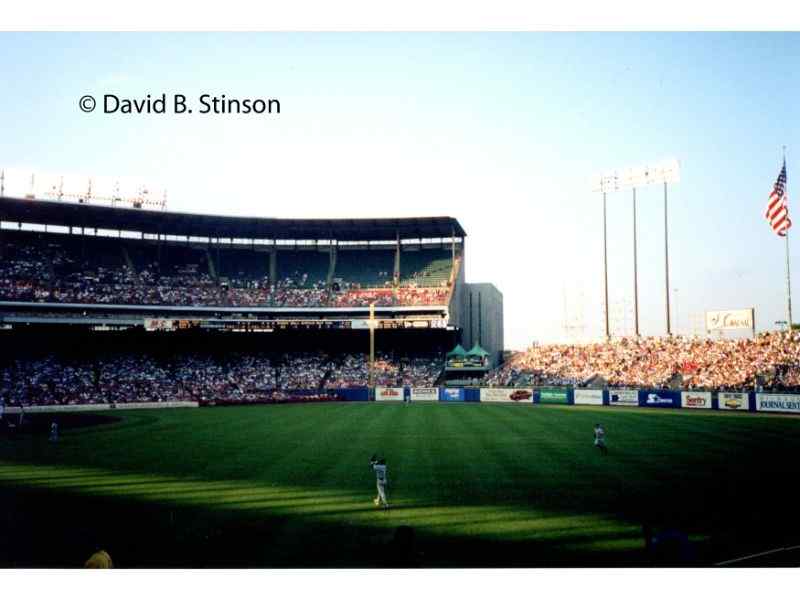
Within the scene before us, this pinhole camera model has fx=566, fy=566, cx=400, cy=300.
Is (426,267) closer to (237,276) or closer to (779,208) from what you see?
(237,276)

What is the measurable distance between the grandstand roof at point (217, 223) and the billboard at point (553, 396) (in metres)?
21.7

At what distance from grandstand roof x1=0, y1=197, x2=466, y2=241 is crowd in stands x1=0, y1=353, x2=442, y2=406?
1286cm

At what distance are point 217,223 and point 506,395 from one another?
33510 mm

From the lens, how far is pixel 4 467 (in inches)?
782

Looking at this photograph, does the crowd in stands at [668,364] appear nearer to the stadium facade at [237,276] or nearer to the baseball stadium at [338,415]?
the baseball stadium at [338,415]

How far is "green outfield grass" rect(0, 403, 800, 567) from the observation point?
11.3 meters

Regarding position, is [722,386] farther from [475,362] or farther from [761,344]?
[475,362]

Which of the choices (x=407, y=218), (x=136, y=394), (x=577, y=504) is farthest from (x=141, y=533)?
(x=407, y=218)

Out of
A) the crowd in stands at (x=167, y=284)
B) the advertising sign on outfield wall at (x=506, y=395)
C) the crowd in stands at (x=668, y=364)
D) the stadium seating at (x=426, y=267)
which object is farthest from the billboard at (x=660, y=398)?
the stadium seating at (x=426, y=267)

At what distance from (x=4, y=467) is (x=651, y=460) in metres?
22.8

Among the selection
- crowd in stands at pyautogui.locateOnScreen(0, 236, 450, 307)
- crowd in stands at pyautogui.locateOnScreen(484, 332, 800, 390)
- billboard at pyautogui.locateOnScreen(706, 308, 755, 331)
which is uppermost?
crowd in stands at pyautogui.locateOnScreen(0, 236, 450, 307)

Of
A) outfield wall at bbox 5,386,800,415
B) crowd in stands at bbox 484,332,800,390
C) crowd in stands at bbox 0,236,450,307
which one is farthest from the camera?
crowd in stands at bbox 0,236,450,307

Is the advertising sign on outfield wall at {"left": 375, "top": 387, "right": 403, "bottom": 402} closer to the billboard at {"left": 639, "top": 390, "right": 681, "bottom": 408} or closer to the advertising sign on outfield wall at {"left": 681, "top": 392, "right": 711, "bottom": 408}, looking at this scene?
the billboard at {"left": 639, "top": 390, "right": 681, "bottom": 408}

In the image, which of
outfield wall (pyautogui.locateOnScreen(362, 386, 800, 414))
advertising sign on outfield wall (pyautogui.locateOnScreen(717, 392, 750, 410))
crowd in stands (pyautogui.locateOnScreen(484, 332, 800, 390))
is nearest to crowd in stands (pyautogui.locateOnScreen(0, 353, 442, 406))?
outfield wall (pyautogui.locateOnScreen(362, 386, 800, 414))
